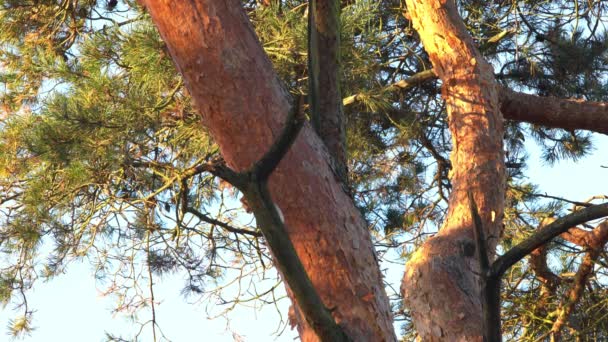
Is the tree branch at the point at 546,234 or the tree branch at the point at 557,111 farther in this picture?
the tree branch at the point at 557,111

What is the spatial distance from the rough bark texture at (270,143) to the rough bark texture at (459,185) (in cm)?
74

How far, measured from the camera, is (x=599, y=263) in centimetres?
309

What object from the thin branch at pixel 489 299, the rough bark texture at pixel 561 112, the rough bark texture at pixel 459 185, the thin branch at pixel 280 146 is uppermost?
the rough bark texture at pixel 561 112

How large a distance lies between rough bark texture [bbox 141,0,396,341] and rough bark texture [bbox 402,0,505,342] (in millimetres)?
736

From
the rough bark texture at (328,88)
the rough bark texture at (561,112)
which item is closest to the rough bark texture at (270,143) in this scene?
the rough bark texture at (328,88)

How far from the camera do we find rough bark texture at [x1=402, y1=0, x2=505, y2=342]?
2.28 metres

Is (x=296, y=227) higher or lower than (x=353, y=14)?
lower

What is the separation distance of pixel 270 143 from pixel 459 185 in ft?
4.04

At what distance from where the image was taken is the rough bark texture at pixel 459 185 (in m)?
2.28

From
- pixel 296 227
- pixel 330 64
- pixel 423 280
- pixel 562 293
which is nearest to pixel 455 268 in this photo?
pixel 423 280

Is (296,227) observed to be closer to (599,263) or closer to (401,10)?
(599,263)

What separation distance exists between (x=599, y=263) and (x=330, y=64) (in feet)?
5.86

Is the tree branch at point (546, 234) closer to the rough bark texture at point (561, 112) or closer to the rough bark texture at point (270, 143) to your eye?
the rough bark texture at point (270, 143)

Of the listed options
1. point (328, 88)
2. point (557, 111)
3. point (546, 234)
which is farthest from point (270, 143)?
point (557, 111)
